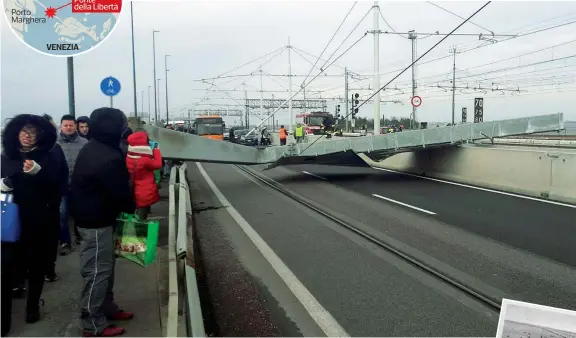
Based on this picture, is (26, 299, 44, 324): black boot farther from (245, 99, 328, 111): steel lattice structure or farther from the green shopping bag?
(245, 99, 328, 111): steel lattice structure

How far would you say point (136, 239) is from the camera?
4.27 m

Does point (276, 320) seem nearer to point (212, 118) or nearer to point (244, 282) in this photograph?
point (244, 282)

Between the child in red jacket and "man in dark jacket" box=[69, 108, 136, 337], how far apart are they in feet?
3.98

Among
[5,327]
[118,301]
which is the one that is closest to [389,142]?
[118,301]

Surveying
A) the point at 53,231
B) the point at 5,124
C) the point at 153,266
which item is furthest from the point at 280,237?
the point at 5,124

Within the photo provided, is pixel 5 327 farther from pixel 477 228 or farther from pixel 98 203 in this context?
Result: pixel 477 228

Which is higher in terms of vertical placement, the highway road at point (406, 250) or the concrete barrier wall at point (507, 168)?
the concrete barrier wall at point (507, 168)

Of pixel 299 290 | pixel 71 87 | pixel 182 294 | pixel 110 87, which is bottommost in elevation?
pixel 299 290

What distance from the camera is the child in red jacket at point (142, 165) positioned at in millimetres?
5480

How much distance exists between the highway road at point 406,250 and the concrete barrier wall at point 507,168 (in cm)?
85

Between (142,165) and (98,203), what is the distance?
1550mm

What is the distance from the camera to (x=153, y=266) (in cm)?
617

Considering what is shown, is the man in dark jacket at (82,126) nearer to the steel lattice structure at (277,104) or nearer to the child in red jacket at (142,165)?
the child in red jacket at (142,165)

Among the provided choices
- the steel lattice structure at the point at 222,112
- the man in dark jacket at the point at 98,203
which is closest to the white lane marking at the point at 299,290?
the man in dark jacket at the point at 98,203
